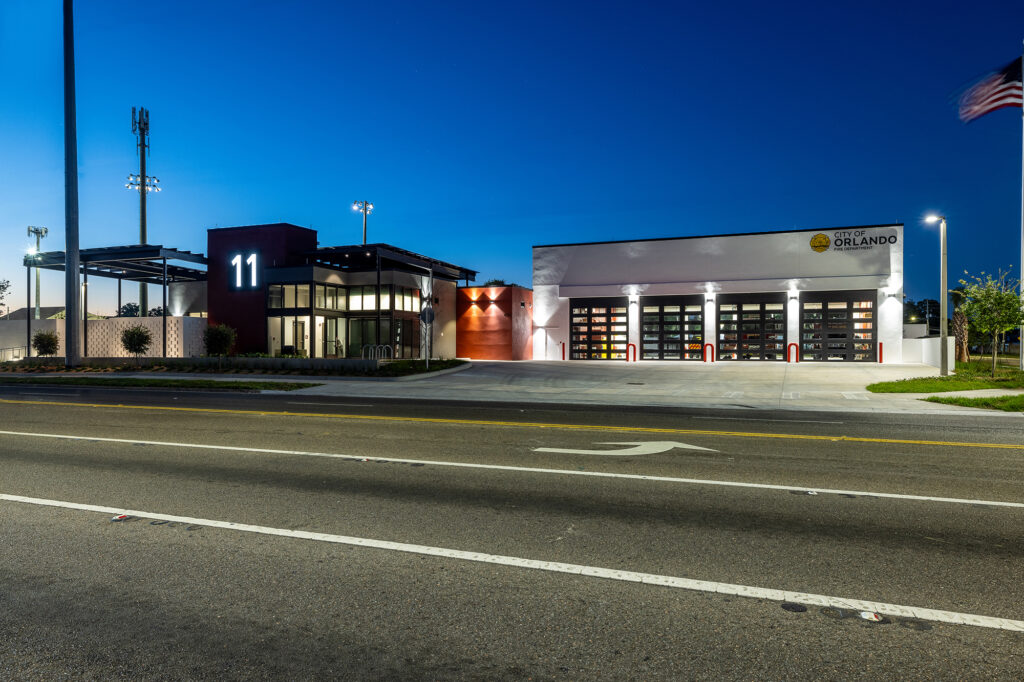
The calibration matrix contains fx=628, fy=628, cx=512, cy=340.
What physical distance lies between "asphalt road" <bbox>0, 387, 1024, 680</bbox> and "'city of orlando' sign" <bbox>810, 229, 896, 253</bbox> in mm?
30733

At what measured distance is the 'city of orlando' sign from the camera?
36.1m

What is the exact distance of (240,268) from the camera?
121 feet

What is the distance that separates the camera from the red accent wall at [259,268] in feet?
120

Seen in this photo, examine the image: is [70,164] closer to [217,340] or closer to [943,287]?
[217,340]

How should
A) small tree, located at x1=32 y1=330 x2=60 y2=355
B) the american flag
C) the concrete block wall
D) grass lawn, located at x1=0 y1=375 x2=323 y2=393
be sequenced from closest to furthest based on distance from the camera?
grass lawn, located at x1=0 y1=375 x2=323 y2=393 < the american flag < small tree, located at x1=32 y1=330 x2=60 y2=355 < the concrete block wall

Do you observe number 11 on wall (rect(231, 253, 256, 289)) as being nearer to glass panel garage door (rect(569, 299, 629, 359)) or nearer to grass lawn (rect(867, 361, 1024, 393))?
glass panel garage door (rect(569, 299, 629, 359))

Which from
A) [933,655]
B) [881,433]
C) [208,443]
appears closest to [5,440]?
[208,443]

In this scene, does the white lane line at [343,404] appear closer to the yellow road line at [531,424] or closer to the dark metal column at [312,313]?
the yellow road line at [531,424]

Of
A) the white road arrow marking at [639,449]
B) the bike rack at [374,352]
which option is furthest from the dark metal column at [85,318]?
the white road arrow marking at [639,449]

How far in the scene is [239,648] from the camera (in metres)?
3.17

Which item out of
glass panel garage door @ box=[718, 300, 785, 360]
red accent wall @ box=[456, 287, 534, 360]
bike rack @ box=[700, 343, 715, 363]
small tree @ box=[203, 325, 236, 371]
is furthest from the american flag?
small tree @ box=[203, 325, 236, 371]

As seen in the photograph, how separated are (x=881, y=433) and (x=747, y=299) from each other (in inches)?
1151

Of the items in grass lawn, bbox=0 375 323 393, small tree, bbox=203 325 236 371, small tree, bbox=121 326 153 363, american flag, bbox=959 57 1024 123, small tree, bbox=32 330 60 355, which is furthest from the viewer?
small tree, bbox=32 330 60 355

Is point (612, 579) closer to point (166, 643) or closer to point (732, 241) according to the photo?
point (166, 643)
